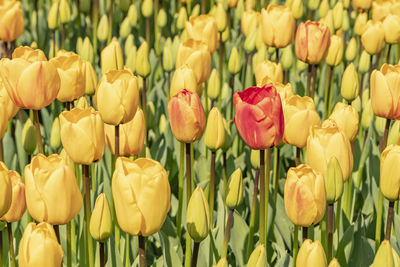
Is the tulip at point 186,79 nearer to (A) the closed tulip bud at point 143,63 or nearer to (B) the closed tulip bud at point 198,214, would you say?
(A) the closed tulip bud at point 143,63

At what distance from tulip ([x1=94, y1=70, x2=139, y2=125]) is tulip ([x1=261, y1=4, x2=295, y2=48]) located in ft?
3.75

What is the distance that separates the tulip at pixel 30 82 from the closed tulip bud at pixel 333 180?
777 mm

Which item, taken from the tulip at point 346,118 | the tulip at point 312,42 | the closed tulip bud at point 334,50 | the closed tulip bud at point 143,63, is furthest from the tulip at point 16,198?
the closed tulip bud at point 334,50

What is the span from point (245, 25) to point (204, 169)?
1081 mm

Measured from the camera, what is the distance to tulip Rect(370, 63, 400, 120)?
1960 millimetres

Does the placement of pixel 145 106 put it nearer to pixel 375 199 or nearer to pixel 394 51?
→ pixel 375 199

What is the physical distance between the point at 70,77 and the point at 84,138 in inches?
19.0

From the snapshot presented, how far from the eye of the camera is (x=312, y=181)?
5.00ft

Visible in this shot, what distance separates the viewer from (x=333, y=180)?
5.31 feet

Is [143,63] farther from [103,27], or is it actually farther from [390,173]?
[390,173]

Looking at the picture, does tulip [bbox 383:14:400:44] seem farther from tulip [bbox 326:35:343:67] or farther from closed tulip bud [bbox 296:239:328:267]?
closed tulip bud [bbox 296:239:328:267]

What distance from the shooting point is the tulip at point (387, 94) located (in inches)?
77.2

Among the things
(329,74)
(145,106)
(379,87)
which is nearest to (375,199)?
(379,87)

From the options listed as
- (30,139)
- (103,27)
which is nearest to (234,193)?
(30,139)
